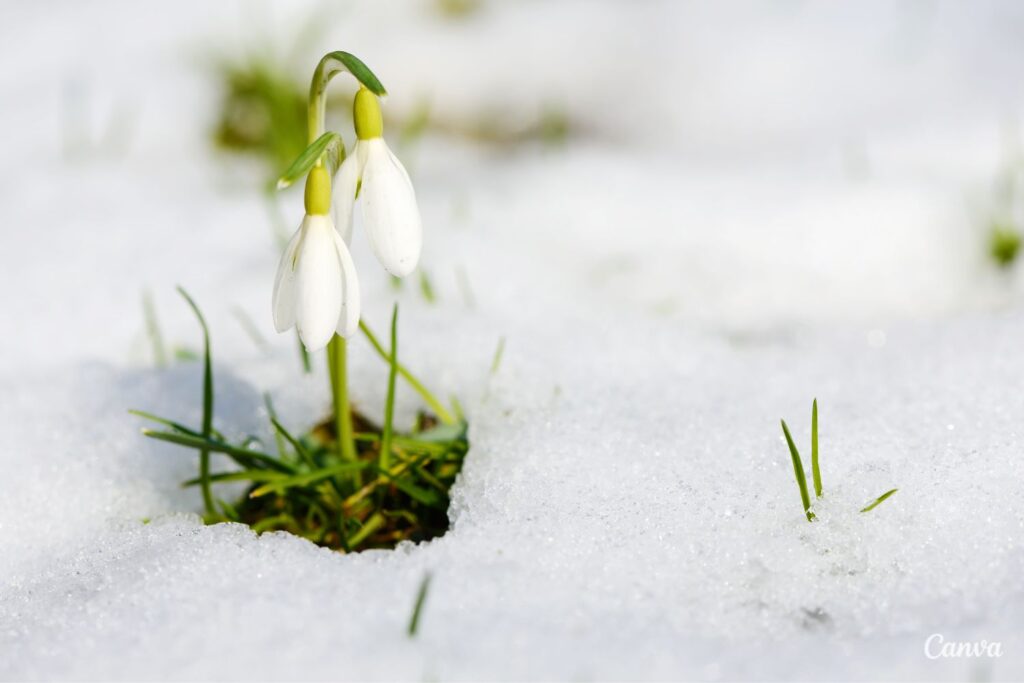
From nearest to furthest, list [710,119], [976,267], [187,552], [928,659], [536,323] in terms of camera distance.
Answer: [928,659] < [187,552] < [536,323] < [976,267] < [710,119]

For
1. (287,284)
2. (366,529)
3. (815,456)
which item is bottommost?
(366,529)

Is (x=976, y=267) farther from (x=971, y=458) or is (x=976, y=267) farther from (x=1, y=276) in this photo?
(x=1, y=276)

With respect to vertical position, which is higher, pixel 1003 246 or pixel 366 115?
pixel 366 115

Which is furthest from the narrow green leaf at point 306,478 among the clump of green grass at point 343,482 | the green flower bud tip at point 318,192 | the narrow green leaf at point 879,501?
the narrow green leaf at point 879,501

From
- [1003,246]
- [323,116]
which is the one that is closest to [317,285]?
[323,116]

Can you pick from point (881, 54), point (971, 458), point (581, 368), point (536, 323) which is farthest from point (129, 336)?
point (881, 54)

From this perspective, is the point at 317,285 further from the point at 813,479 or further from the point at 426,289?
the point at 426,289
